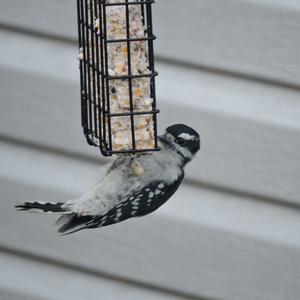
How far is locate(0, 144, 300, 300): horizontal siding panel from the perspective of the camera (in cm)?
314

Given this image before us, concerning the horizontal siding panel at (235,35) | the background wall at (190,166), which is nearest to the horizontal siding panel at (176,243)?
the background wall at (190,166)

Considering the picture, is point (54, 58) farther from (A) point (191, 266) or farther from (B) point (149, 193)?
(B) point (149, 193)

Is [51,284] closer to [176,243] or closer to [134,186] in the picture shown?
[176,243]

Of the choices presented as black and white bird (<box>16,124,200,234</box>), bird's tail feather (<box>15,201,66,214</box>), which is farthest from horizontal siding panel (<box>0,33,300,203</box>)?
bird's tail feather (<box>15,201,66,214</box>)

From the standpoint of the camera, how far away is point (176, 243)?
3.19 metres

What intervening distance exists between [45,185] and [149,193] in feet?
4.81

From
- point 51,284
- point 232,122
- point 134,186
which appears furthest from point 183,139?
point 51,284

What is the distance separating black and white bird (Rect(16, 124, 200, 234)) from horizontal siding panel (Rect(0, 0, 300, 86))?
1154 mm

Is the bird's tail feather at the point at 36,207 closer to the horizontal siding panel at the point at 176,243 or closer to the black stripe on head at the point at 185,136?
the black stripe on head at the point at 185,136

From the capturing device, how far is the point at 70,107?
3.15 meters

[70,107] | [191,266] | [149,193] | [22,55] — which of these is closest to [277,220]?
[191,266]

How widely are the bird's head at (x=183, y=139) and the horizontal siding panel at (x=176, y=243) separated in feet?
4.15

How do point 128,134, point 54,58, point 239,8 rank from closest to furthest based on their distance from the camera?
point 128,134 < point 239,8 < point 54,58

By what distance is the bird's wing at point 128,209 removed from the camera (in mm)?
1803
